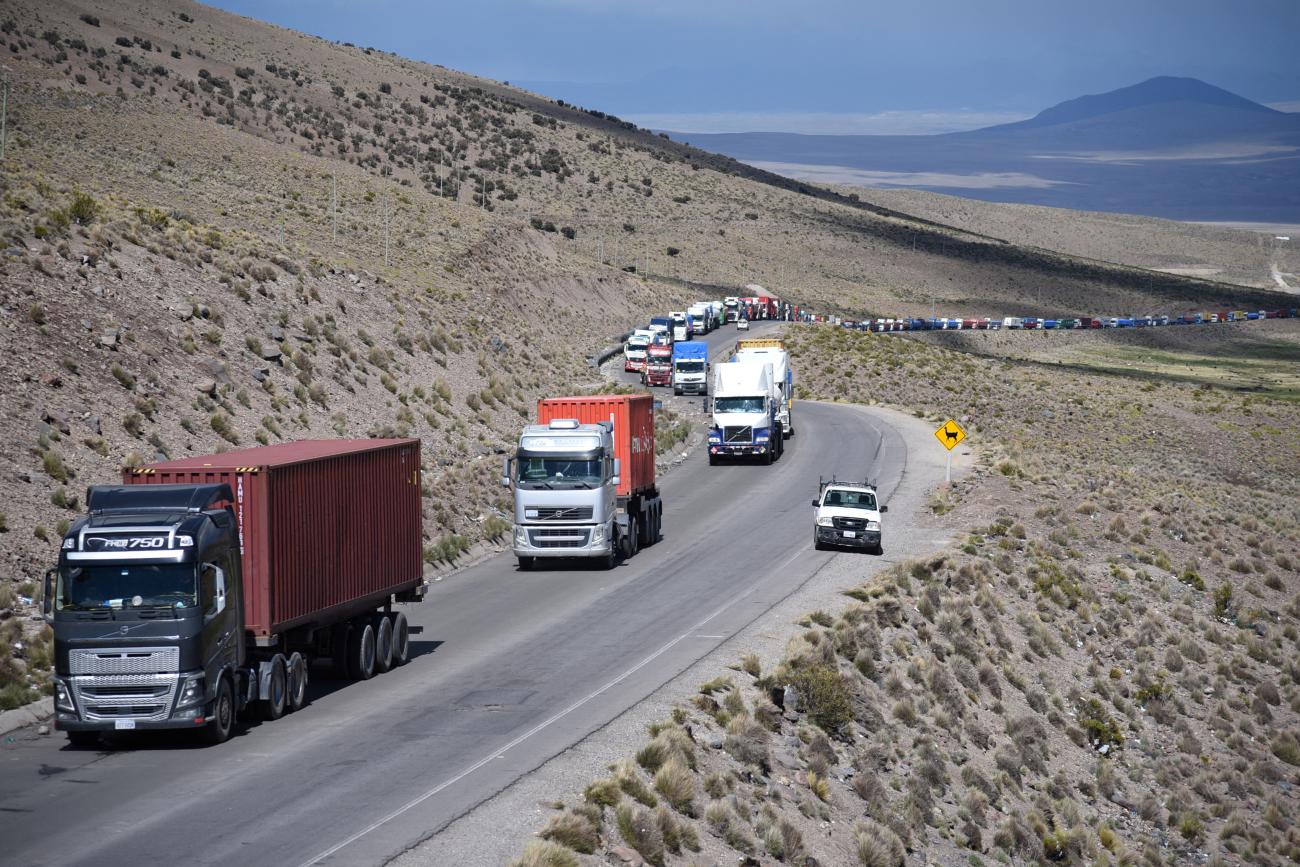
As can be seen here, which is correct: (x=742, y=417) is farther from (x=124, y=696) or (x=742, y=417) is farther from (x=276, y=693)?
(x=124, y=696)

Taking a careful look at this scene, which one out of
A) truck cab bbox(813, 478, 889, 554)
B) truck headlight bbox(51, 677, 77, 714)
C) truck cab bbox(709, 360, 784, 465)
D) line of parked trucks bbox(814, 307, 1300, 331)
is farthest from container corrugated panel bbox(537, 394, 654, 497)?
line of parked trucks bbox(814, 307, 1300, 331)

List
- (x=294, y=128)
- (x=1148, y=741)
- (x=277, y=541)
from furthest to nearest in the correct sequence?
1. (x=294, y=128)
2. (x=1148, y=741)
3. (x=277, y=541)

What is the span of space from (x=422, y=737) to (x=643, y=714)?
137 inches

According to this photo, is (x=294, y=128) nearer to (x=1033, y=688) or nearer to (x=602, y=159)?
(x=602, y=159)

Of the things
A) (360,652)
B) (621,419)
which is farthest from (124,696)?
(621,419)

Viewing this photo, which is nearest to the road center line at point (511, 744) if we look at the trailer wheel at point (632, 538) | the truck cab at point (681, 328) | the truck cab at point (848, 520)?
the trailer wheel at point (632, 538)

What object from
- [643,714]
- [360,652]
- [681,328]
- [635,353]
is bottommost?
[643,714]

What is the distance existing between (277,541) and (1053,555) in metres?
27.3

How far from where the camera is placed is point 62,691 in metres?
19.4

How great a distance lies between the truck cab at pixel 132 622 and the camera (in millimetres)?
19188

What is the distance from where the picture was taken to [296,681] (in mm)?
22891

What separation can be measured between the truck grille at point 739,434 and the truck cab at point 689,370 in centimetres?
2052

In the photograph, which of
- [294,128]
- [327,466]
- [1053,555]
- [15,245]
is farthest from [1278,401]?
[327,466]

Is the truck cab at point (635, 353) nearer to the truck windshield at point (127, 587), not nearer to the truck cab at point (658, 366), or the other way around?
the truck cab at point (658, 366)
